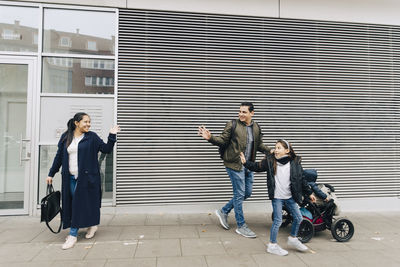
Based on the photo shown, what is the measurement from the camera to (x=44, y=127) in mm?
5039

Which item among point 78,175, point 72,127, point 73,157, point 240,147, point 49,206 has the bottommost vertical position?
point 49,206

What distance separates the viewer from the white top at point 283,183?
3465mm

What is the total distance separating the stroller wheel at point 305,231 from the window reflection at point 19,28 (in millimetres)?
5982

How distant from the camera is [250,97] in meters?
5.55

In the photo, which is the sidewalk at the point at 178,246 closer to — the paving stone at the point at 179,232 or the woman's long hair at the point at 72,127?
the paving stone at the point at 179,232

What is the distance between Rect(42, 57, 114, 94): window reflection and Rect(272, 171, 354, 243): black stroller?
4320 mm

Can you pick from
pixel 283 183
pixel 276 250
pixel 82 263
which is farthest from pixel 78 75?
pixel 276 250

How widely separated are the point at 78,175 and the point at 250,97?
372 centimetres

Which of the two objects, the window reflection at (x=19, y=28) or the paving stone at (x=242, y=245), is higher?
the window reflection at (x=19, y=28)

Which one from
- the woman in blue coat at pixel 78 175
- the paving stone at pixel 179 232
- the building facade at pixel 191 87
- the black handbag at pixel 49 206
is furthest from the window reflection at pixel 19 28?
the paving stone at pixel 179 232

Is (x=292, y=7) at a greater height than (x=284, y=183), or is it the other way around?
(x=292, y=7)

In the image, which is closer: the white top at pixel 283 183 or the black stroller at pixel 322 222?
the white top at pixel 283 183

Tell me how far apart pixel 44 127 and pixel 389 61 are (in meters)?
7.84

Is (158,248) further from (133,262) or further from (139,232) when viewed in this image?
(139,232)
